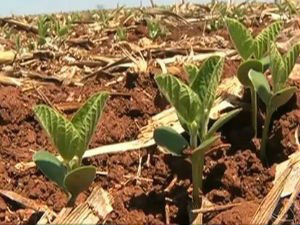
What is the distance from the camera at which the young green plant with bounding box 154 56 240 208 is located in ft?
6.30

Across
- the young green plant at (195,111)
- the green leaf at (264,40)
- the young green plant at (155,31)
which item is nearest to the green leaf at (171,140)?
the young green plant at (195,111)

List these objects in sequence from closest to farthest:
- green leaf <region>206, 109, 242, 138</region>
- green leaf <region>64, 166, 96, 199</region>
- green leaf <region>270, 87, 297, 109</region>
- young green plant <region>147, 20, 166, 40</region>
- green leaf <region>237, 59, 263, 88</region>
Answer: green leaf <region>64, 166, 96, 199</region>, green leaf <region>206, 109, 242, 138</region>, green leaf <region>270, 87, 297, 109</region>, green leaf <region>237, 59, 263, 88</region>, young green plant <region>147, 20, 166, 40</region>

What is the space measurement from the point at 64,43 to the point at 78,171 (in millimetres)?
2851

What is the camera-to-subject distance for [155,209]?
6.73 feet

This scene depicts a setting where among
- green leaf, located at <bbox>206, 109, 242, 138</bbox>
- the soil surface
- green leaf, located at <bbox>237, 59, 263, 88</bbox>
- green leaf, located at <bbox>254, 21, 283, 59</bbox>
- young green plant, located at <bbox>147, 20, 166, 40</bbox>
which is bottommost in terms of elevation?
the soil surface

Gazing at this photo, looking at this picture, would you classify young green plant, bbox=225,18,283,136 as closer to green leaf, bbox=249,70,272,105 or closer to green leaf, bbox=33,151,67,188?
green leaf, bbox=249,70,272,105

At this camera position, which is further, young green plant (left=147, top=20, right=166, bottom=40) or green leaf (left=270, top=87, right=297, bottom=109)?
young green plant (left=147, top=20, right=166, bottom=40)

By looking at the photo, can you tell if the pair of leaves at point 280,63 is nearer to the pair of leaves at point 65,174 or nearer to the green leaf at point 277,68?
the green leaf at point 277,68

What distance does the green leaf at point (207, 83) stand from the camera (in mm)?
1978

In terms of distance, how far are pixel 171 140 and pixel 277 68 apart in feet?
1.28

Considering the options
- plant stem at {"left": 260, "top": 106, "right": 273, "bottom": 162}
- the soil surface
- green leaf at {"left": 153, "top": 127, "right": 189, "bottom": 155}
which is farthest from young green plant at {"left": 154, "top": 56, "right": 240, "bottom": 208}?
plant stem at {"left": 260, "top": 106, "right": 273, "bottom": 162}

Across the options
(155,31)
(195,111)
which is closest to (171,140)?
(195,111)

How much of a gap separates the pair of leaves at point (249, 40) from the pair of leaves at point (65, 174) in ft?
2.40

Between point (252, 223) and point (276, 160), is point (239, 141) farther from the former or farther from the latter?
point (252, 223)
